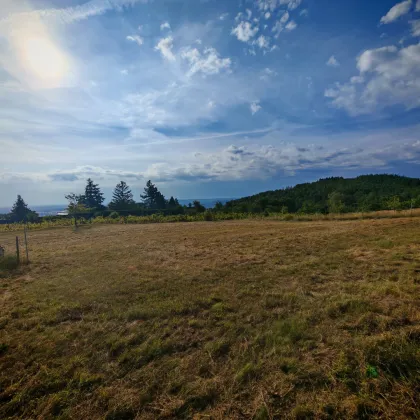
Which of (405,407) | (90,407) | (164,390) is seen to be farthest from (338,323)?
(90,407)

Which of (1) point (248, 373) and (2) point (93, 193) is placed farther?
(2) point (93, 193)

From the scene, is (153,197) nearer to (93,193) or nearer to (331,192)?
(93,193)

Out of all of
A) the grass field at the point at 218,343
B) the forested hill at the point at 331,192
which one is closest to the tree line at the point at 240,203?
the forested hill at the point at 331,192

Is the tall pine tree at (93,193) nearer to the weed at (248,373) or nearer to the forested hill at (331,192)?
the forested hill at (331,192)

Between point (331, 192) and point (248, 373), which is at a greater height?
point (331, 192)

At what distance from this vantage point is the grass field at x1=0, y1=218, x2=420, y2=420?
89.6 inches

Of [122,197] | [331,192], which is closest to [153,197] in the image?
[122,197]

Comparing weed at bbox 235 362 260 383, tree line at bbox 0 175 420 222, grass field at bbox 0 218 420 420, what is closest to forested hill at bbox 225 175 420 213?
tree line at bbox 0 175 420 222

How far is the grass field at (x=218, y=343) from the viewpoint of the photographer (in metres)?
2.28

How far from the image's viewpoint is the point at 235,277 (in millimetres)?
5965

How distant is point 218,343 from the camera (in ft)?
10.4

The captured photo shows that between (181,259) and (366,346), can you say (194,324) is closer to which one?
(366,346)

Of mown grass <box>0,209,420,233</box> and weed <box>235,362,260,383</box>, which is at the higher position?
mown grass <box>0,209,420,233</box>

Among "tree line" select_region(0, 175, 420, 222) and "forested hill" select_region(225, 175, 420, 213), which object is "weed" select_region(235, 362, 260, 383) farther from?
"forested hill" select_region(225, 175, 420, 213)
